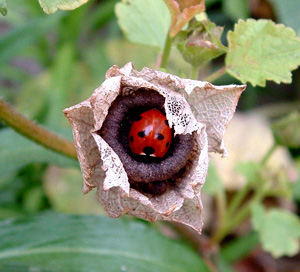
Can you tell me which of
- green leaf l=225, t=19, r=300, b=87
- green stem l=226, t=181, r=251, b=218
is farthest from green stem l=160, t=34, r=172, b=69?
green stem l=226, t=181, r=251, b=218

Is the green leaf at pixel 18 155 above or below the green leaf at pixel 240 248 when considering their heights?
above

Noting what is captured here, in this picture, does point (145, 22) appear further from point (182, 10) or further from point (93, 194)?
point (93, 194)

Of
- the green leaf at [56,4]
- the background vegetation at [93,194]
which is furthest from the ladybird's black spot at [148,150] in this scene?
the green leaf at [56,4]

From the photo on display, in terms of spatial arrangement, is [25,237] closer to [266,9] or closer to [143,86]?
[143,86]

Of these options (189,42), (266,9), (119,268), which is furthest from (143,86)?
(266,9)

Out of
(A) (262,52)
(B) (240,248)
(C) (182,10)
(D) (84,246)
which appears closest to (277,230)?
(B) (240,248)

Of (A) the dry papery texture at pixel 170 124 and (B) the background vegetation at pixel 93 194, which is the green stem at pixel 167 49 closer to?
(B) the background vegetation at pixel 93 194

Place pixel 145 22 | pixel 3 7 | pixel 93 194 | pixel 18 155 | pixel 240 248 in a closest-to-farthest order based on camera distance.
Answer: pixel 3 7 → pixel 145 22 → pixel 18 155 → pixel 240 248 → pixel 93 194
